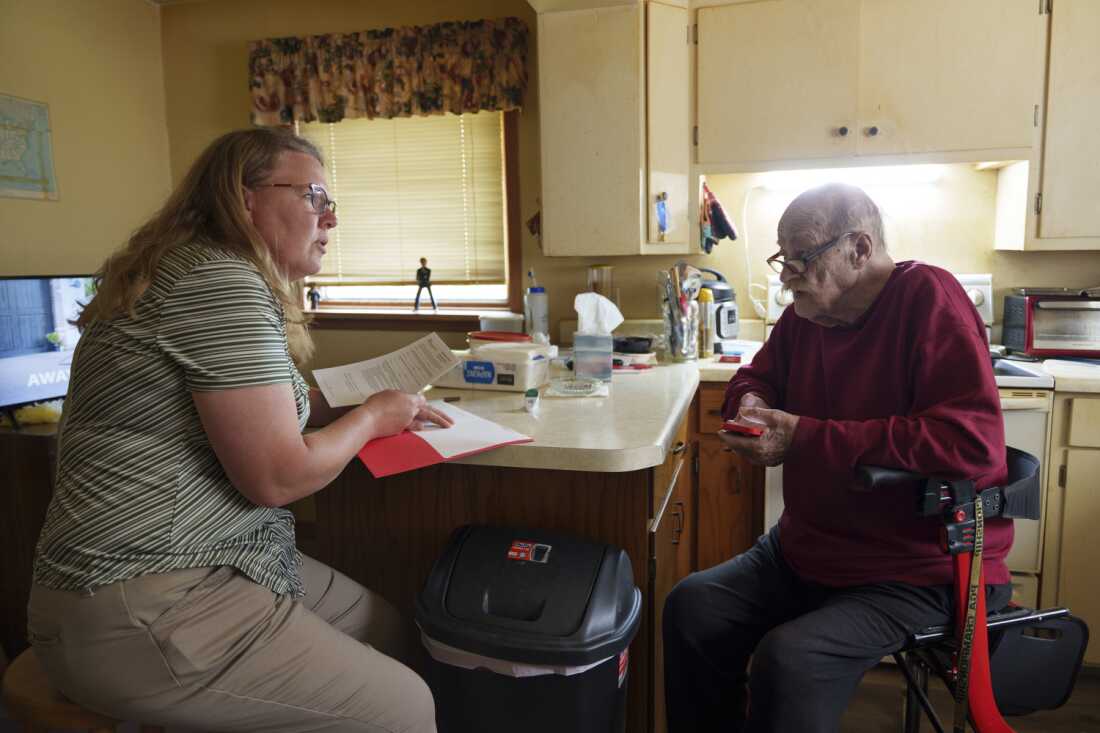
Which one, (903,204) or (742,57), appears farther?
(903,204)

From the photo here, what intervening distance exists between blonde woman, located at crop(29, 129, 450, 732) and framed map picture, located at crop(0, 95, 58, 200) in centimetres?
226

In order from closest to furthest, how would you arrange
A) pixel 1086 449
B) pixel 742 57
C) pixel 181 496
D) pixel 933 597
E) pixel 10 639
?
pixel 181 496, pixel 933 597, pixel 1086 449, pixel 10 639, pixel 742 57

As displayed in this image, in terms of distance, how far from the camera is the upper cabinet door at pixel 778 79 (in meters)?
2.61

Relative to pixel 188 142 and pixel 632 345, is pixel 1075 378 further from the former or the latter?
pixel 188 142

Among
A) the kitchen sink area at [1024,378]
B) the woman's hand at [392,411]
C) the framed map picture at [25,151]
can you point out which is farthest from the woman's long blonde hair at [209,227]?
the framed map picture at [25,151]

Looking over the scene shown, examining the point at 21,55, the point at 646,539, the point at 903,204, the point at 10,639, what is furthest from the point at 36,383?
the point at 903,204

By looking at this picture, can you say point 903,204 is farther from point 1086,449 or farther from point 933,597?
point 933,597

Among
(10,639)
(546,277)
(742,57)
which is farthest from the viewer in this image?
(546,277)

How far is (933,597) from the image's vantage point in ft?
4.38

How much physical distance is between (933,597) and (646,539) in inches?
19.8

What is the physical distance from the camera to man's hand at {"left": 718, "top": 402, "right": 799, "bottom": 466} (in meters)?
1.38

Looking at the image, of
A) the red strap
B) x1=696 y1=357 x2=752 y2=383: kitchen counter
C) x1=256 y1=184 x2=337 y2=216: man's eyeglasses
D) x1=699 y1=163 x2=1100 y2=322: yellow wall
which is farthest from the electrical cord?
x1=256 y1=184 x2=337 y2=216: man's eyeglasses

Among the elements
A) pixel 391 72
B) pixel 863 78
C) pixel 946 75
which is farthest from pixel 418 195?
pixel 946 75

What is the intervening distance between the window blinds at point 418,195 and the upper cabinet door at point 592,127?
1.92ft
